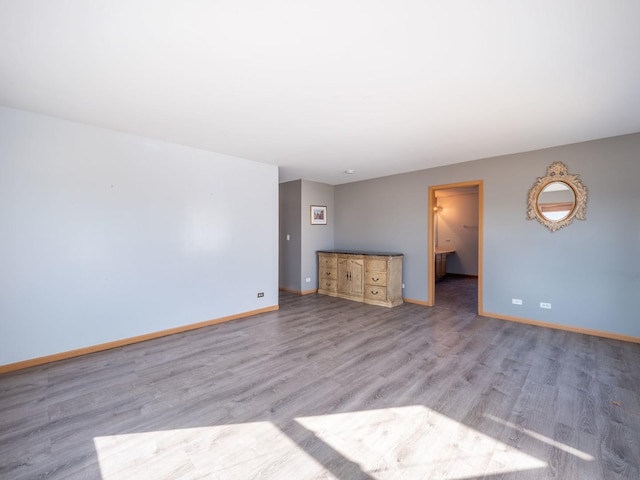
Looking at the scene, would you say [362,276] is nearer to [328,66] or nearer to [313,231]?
[313,231]

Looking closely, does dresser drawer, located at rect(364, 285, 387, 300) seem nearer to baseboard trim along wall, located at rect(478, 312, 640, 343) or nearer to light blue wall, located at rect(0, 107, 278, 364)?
baseboard trim along wall, located at rect(478, 312, 640, 343)

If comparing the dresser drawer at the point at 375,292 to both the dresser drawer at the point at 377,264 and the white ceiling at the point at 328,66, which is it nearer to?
the dresser drawer at the point at 377,264

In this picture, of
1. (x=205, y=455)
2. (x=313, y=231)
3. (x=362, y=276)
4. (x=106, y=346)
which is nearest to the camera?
(x=205, y=455)

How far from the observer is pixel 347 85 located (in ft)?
7.74

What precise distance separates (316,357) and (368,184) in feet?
13.6

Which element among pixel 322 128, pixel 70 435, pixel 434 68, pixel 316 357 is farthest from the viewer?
pixel 322 128

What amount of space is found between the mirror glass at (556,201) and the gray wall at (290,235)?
4199 mm

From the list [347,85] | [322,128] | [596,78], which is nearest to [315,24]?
[347,85]

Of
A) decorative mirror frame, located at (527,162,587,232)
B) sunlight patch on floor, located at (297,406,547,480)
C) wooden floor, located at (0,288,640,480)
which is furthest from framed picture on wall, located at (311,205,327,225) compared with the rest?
sunlight patch on floor, located at (297,406,547,480)

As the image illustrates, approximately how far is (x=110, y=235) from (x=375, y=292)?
13.8 ft

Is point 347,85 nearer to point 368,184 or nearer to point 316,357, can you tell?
point 316,357

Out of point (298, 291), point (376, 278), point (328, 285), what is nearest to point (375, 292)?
point (376, 278)

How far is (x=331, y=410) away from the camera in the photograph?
2.16 meters

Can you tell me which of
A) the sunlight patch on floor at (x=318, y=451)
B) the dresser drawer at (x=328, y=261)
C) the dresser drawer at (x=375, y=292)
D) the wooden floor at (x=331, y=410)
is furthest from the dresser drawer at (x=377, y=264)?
the sunlight patch on floor at (x=318, y=451)
